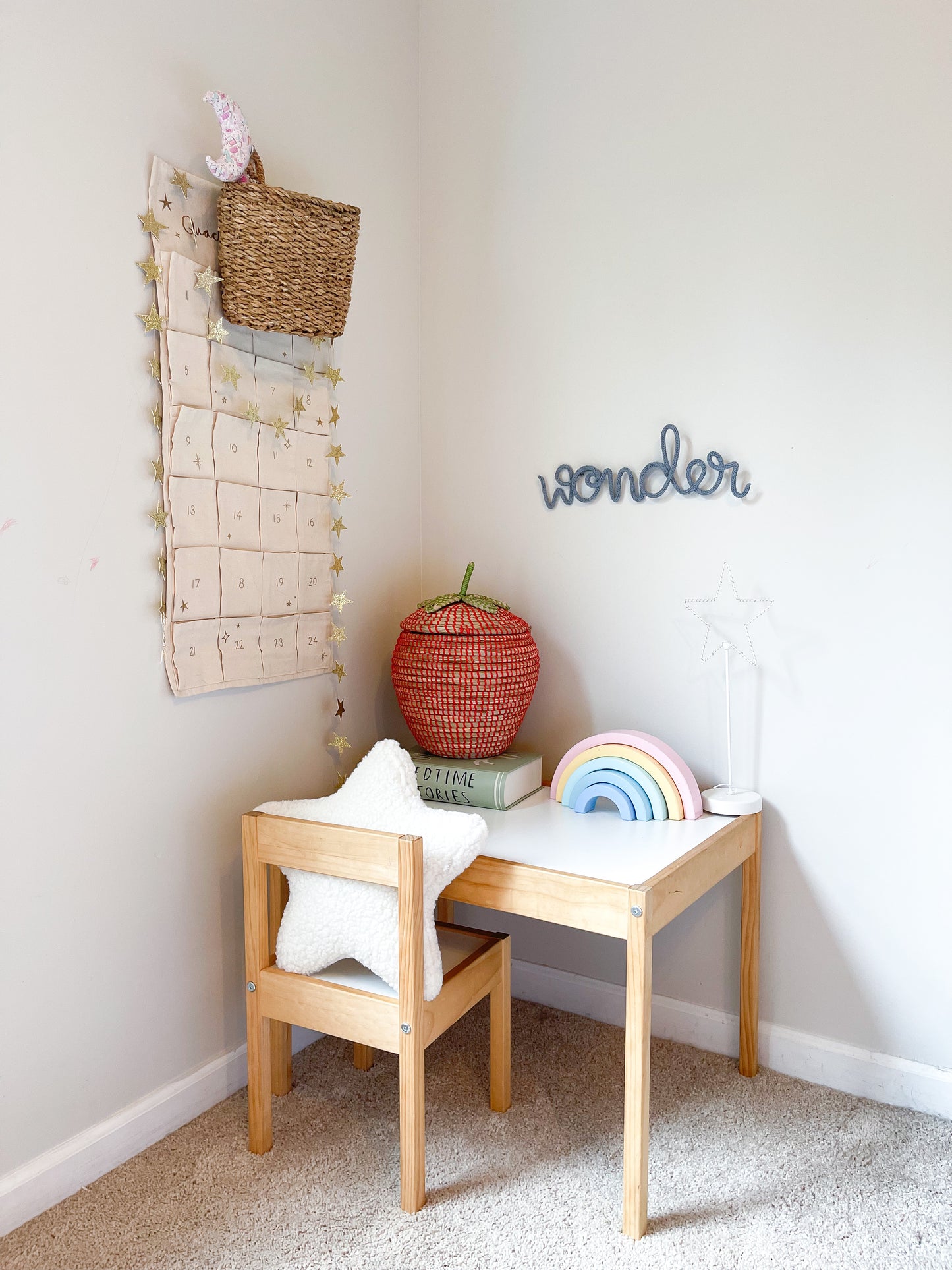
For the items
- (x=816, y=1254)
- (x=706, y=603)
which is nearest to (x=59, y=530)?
(x=706, y=603)

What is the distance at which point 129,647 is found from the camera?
1.63 metres

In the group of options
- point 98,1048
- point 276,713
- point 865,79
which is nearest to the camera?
point 98,1048

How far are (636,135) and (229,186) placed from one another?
905 millimetres

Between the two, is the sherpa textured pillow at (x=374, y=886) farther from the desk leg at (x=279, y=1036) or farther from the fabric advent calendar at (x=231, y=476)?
the fabric advent calendar at (x=231, y=476)

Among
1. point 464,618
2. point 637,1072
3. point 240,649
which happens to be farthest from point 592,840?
point 240,649

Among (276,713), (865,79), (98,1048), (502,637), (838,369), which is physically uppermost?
(865,79)

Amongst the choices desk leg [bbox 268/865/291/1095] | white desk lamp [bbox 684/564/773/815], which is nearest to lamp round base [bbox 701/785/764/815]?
white desk lamp [bbox 684/564/773/815]

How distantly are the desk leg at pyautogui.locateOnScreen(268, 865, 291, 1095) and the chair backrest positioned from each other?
0.58 ft

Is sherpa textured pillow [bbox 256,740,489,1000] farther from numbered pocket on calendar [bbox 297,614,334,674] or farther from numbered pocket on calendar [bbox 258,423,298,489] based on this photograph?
numbered pocket on calendar [bbox 258,423,298,489]

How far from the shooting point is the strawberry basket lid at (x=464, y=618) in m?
1.98

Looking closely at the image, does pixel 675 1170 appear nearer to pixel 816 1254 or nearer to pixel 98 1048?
pixel 816 1254

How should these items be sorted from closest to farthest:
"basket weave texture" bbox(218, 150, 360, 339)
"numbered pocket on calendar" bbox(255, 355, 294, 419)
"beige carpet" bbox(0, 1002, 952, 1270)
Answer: "beige carpet" bbox(0, 1002, 952, 1270)
"basket weave texture" bbox(218, 150, 360, 339)
"numbered pocket on calendar" bbox(255, 355, 294, 419)

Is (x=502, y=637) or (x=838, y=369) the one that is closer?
(x=838, y=369)

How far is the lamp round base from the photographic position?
1.83 metres
